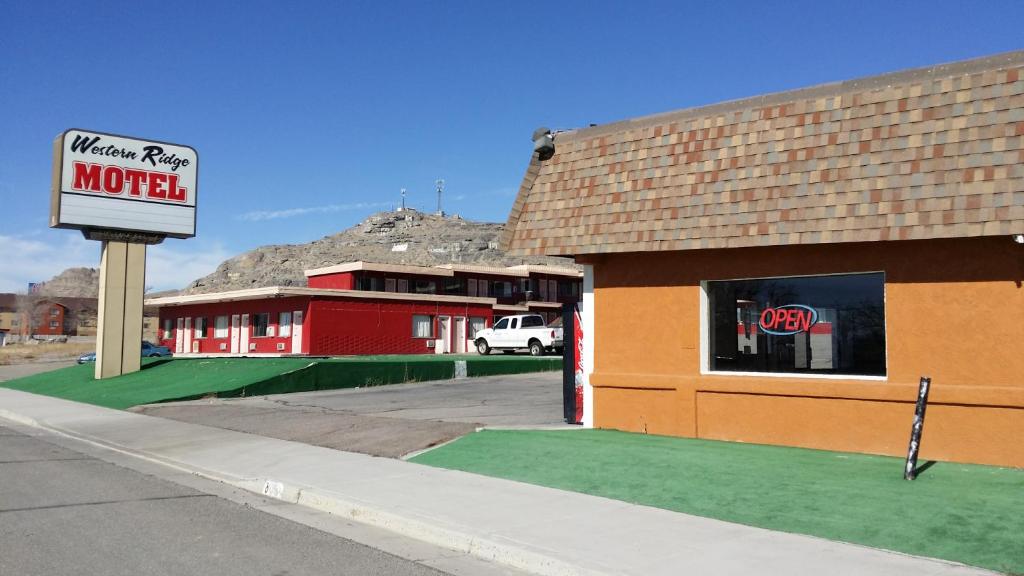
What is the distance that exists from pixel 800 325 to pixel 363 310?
35.0m

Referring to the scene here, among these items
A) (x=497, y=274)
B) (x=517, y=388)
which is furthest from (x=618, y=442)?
(x=497, y=274)

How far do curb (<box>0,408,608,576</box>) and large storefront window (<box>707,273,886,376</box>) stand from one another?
20.8ft

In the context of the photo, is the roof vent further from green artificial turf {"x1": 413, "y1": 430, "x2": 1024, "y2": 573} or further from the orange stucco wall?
green artificial turf {"x1": 413, "y1": 430, "x2": 1024, "y2": 573}

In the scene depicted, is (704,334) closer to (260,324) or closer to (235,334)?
(260,324)

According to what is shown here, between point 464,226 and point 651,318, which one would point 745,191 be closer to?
point 651,318

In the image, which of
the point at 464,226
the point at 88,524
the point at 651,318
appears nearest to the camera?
the point at 88,524

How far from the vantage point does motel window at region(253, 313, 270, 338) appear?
153 feet

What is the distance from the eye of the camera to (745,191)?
466 inches

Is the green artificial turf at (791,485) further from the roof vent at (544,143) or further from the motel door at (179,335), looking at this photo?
the motel door at (179,335)

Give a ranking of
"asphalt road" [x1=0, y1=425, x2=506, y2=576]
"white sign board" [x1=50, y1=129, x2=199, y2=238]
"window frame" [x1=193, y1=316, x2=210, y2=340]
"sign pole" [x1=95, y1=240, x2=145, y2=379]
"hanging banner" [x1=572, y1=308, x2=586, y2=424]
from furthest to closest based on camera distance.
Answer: "window frame" [x1=193, y1=316, x2=210, y2=340] < "sign pole" [x1=95, y1=240, x2=145, y2=379] < "white sign board" [x1=50, y1=129, x2=199, y2=238] < "hanging banner" [x1=572, y1=308, x2=586, y2=424] < "asphalt road" [x1=0, y1=425, x2=506, y2=576]

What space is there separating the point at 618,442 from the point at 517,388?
12.8 meters

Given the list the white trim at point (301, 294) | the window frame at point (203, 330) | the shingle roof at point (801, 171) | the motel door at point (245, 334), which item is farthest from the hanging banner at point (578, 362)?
the window frame at point (203, 330)

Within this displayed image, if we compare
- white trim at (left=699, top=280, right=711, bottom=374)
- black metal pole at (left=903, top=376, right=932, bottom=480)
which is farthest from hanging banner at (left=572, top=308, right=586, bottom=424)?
black metal pole at (left=903, top=376, right=932, bottom=480)

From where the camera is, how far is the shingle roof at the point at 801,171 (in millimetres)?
9953
